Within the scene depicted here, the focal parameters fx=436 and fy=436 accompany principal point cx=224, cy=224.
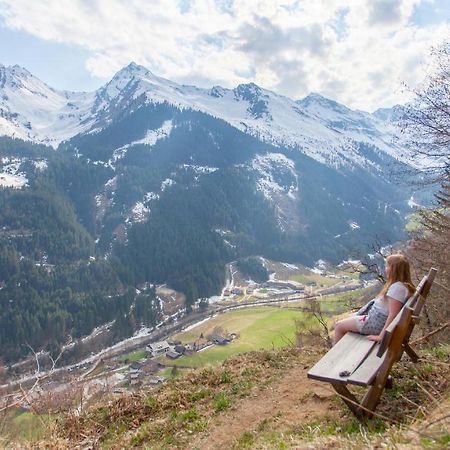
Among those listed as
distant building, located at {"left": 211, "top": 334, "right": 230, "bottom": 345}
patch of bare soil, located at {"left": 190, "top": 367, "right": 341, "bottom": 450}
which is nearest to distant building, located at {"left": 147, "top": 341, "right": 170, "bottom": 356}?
distant building, located at {"left": 211, "top": 334, "right": 230, "bottom": 345}

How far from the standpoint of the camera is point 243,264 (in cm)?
17262

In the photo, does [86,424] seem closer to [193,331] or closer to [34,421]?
[34,421]

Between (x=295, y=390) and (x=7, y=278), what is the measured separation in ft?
493

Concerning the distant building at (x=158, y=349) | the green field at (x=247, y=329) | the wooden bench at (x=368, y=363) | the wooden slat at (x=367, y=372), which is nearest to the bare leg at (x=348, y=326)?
the wooden bench at (x=368, y=363)

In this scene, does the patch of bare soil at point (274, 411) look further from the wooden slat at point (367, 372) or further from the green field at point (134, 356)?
the green field at point (134, 356)

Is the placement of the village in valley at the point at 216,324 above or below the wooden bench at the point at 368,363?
below

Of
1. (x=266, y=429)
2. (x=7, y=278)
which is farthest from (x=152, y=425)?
(x=7, y=278)

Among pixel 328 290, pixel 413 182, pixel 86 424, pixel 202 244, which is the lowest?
pixel 328 290

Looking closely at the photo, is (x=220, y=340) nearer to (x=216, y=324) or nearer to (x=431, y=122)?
(x=216, y=324)

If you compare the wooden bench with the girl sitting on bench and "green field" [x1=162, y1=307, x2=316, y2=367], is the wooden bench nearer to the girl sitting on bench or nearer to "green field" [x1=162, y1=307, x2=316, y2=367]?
the girl sitting on bench

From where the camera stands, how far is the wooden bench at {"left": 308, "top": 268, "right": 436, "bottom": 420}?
529 cm

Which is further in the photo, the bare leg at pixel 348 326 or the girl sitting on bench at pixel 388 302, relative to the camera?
the bare leg at pixel 348 326

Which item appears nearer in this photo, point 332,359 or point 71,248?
point 332,359

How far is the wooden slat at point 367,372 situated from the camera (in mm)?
5297
